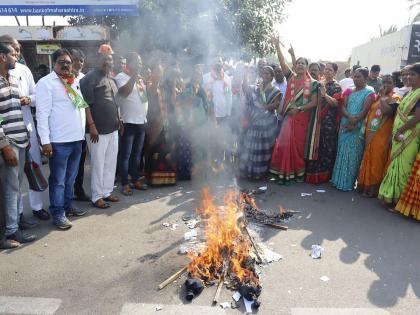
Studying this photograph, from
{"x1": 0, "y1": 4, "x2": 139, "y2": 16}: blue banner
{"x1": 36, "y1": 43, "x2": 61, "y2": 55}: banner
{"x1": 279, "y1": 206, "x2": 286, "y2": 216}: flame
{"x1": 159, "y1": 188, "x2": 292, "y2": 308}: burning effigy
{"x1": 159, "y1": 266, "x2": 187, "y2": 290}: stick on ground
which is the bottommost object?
{"x1": 279, "y1": 206, "x2": 286, "y2": 216}: flame

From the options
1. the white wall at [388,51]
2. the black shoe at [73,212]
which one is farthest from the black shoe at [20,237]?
the white wall at [388,51]

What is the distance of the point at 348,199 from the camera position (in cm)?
567

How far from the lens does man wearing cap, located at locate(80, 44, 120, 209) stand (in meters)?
4.63

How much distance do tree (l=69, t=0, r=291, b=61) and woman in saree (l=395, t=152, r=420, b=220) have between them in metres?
4.19

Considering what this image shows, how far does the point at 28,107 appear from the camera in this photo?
14.0ft

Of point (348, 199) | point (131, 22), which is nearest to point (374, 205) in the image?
point (348, 199)

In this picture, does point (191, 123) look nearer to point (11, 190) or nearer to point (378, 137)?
point (378, 137)

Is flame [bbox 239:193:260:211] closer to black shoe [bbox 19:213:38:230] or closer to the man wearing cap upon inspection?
the man wearing cap

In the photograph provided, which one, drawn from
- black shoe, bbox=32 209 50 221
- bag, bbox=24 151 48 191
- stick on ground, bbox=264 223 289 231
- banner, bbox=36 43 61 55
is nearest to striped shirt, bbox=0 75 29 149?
bag, bbox=24 151 48 191

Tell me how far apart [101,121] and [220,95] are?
124 inches

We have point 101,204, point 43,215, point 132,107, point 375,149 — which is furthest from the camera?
point 375,149

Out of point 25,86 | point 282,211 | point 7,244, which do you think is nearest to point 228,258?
point 282,211

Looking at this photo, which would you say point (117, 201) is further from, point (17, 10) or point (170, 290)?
point (17, 10)

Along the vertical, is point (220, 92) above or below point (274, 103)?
above
